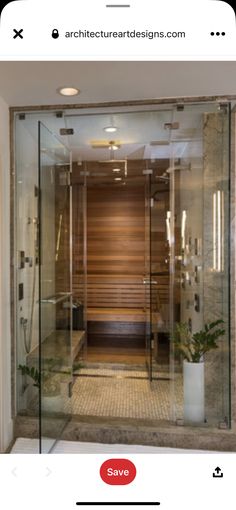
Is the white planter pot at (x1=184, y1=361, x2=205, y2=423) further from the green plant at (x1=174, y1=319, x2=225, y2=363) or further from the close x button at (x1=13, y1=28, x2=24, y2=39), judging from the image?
the close x button at (x1=13, y1=28, x2=24, y2=39)

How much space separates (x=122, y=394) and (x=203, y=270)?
2.46ft

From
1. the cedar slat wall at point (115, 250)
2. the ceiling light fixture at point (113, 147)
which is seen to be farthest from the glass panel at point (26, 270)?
the cedar slat wall at point (115, 250)

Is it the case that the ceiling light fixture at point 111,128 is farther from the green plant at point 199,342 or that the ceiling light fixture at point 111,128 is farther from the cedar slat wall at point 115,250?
the cedar slat wall at point 115,250

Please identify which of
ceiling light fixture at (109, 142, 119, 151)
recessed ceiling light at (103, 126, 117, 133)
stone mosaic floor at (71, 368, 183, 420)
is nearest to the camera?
stone mosaic floor at (71, 368, 183, 420)

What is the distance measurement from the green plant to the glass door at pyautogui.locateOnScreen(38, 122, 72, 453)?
1.71 ft

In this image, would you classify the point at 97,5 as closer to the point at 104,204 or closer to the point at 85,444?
the point at 85,444

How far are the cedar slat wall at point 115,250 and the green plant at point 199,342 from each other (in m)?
1.34

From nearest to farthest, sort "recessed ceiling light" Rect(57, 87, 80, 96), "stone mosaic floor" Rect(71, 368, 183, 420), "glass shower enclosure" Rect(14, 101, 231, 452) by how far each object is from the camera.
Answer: "recessed ceiling light" Rect(57, 87, 80, 96)
"glass shower enclosure" Rect(14, 101, 231, 452)
"stone mosaic floor" Rect(71, 368, 183, 420)

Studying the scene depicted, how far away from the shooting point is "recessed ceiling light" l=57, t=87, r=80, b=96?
3.68 ft

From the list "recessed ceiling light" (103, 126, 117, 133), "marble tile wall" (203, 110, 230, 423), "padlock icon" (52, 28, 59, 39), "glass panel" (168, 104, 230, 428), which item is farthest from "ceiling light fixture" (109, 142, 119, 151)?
"padlock icon" (52, 28, 59, 39)
